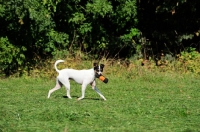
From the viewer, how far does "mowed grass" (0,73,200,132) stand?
933 cm

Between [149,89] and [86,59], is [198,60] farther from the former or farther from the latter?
[149,89]

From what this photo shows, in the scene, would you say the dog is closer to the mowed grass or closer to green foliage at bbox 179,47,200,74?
the mowed grass

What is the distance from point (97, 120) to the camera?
9.80 m

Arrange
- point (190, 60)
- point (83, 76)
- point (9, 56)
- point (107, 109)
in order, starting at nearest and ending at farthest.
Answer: point (107, 109), point (83, 76), point (9, 56), point (190, 60)

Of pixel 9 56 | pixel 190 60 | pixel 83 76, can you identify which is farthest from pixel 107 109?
pixel 190 60

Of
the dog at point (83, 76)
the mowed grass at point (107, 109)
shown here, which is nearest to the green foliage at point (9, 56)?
the mowed grass at point (107, 109)

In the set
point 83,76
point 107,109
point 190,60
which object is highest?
point 190,60

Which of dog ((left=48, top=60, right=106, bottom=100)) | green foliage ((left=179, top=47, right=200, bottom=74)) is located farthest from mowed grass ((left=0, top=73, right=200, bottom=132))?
green foliage ((left=179, top=47, right=200, bottom=74))

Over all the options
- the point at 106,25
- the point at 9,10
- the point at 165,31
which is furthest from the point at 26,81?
the point at 165,31

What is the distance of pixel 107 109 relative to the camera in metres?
11.0

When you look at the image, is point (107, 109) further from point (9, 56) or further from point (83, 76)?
point (9, 56)

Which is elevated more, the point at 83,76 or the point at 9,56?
the point at 9,56

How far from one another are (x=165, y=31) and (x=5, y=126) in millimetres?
15851

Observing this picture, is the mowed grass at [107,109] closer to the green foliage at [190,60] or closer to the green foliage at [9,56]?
the green foliage at [9,56]
